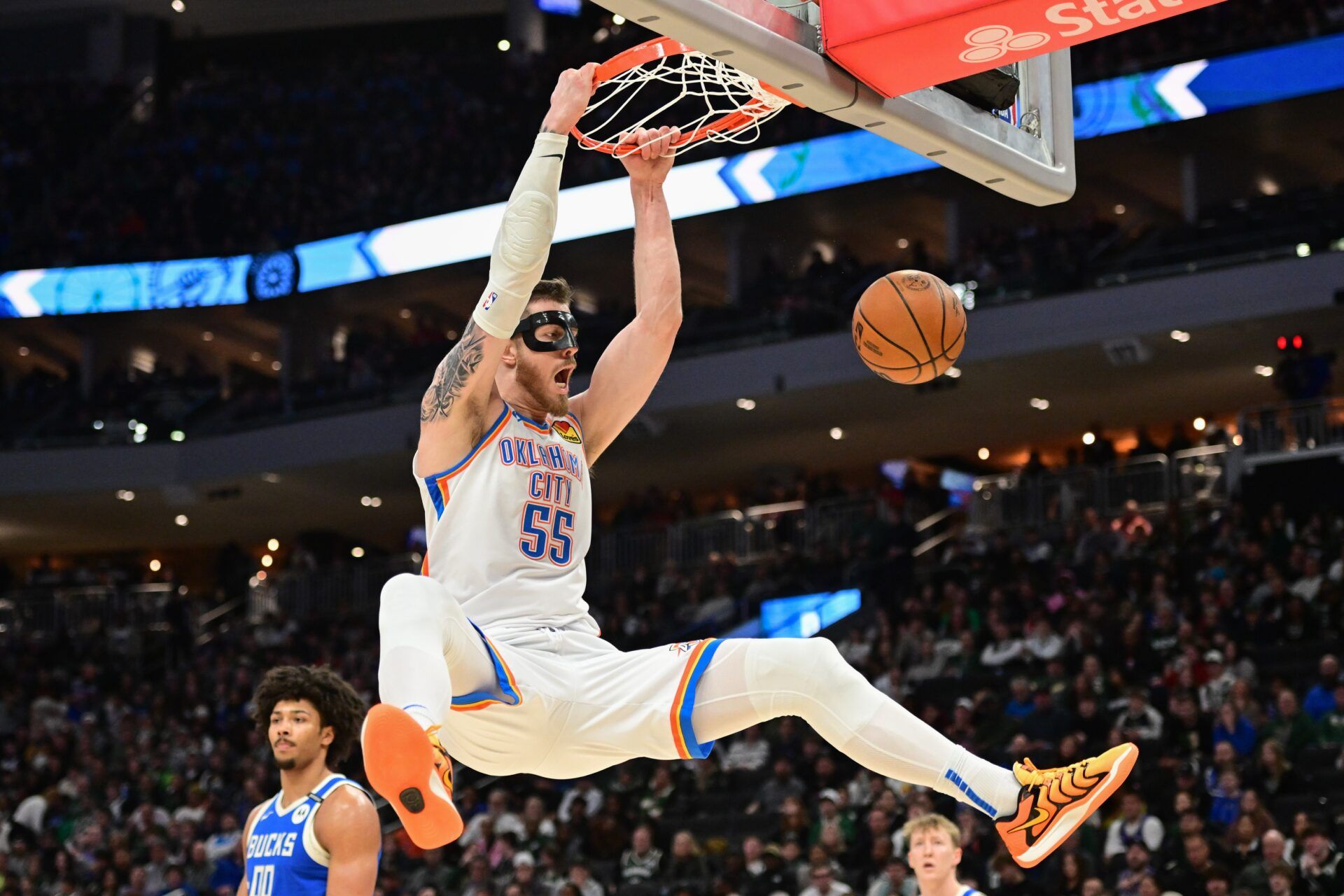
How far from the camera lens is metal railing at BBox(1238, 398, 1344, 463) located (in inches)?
753

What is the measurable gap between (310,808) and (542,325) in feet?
6.42

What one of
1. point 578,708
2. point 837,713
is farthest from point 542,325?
point 837,713

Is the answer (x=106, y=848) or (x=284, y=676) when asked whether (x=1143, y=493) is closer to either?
(x=106, y=848)

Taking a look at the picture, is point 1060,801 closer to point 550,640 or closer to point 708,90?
point 550,640

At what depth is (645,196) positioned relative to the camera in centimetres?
601

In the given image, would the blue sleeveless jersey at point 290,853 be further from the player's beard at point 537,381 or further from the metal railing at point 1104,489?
the metal railing at point 1104,489

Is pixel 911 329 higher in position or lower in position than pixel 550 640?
higher

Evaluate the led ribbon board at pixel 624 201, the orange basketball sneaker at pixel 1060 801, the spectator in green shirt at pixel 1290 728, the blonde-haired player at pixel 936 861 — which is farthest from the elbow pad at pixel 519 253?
the led ribbon board at pixel 624 201

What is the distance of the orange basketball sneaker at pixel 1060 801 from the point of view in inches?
191

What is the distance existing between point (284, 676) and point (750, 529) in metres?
17.2

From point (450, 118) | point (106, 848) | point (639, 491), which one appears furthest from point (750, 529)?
point (450, 118)

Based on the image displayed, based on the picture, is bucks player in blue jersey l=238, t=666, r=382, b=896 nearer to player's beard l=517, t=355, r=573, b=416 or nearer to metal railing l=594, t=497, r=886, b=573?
player's beard l=517, t=355, r=573, b=416

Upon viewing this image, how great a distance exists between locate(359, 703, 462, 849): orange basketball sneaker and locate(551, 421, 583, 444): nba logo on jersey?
1.39m

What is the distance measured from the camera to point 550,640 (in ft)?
17.3
